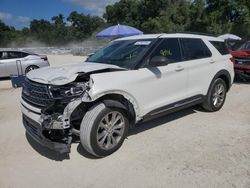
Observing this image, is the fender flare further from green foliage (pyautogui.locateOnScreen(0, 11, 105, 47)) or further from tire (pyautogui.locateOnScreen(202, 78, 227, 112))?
green foliage (pyautogui.locateOnScreen(0, 11, 105, 47))

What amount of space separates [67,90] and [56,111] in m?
0.34

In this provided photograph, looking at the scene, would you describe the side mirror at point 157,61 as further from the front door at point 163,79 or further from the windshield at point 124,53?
the windshield at point 124,53

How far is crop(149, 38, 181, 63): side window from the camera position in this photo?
5.14 meters

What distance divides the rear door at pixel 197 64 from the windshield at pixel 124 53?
956 mm

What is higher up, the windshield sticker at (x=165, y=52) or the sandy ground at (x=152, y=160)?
the windshield sticker at (x=165, y=52)

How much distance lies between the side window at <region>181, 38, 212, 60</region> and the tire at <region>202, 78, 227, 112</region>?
70cm

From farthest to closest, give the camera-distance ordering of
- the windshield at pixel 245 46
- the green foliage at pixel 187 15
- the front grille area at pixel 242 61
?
the green foliage at pixel 187 15
the windshield at pixel 245 46
the front grille area at pixel 242 61

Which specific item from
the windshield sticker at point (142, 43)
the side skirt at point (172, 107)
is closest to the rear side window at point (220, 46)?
the side skirt at point (172, 107)

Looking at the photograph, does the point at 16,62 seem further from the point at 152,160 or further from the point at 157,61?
the point at 152,160

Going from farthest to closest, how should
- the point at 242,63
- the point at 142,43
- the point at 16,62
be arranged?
the point at 16,62, the point at 242,63, the point at 142,43

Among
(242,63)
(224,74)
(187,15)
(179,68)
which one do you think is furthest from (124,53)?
(187,15)

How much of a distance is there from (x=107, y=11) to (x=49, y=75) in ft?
247

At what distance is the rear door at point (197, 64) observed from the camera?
5660 millimetres

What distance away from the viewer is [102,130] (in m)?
4.34
